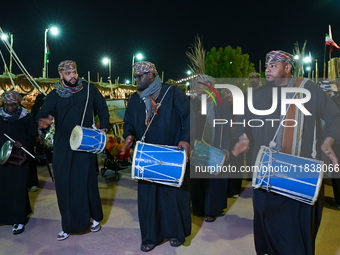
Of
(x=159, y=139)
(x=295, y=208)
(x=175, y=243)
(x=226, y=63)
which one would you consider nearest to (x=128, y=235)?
(x=175, y=243)

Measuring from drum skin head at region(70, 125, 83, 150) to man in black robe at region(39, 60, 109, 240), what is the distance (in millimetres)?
204

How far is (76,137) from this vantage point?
332 cm

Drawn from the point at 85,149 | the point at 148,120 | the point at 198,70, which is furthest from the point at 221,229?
the point at 198,70

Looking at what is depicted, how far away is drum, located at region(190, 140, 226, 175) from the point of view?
3.59 metres

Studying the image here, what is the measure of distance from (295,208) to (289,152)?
490 millimetres

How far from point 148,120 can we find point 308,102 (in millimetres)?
1652

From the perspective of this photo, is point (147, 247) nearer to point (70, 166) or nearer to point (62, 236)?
point (62, 236)

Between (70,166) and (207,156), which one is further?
(207,156)

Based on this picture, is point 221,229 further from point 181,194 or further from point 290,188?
point 290,188

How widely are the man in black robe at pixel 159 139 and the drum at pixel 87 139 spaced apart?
370 mm

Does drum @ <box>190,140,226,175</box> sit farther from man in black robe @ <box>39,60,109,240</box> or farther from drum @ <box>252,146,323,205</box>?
man in black robe @ <box>39,60,109,240</box>

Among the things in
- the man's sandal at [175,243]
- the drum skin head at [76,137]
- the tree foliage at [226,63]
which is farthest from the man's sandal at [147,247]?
the tree foliage at [226,63]

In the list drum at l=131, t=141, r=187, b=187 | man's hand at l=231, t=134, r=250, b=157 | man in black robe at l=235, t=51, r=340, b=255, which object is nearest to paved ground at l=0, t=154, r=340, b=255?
man in black robe at l=235, t=51, r=340, b=255

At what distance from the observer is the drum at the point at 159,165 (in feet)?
9.23
